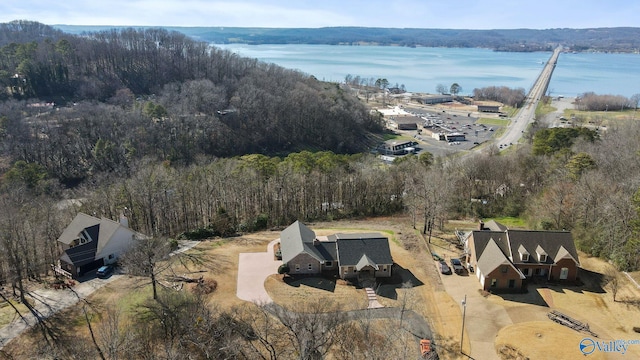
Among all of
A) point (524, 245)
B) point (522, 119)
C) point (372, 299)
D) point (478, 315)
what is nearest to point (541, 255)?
point (524, 245)

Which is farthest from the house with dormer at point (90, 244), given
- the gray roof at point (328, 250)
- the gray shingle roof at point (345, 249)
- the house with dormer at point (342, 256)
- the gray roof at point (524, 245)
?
the gray roof at point (524, 245)

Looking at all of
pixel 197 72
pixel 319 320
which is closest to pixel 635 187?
pixel 319 320

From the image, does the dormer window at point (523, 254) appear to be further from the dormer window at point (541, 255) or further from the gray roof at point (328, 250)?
the gray roof at point (328, 250)

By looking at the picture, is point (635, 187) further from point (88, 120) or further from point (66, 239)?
point (88, 120)

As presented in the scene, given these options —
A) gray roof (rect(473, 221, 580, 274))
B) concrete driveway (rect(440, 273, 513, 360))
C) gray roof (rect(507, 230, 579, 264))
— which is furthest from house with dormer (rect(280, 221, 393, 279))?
gray roof (rect(507, 230, 579, 264))

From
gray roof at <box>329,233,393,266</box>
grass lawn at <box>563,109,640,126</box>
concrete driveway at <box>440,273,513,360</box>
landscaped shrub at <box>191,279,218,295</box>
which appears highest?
grass lawn at <box>563,109,640,126</box>

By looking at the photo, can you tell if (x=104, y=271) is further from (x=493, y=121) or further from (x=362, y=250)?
(x=493, y=121)
